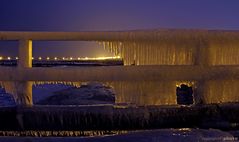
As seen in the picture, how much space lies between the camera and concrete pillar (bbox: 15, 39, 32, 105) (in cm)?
322

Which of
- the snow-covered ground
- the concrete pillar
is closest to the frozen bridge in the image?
the concrete pillar

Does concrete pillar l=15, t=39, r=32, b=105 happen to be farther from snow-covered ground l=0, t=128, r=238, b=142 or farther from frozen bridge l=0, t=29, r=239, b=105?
snow-covered ground l=0, t=128, r=238, b=142

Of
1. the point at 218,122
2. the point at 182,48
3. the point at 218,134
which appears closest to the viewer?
the point at 218,134

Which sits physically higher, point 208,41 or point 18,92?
point 208,41

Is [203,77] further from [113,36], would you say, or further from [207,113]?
[113,36]

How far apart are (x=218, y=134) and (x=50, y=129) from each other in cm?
146

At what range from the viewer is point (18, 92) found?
325 cm

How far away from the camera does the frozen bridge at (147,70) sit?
127 inches

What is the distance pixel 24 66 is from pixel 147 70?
3.02ft

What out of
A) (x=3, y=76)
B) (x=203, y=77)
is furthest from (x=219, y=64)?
(x=3, y=76)

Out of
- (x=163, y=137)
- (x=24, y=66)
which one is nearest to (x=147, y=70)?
(x=24, y=66)

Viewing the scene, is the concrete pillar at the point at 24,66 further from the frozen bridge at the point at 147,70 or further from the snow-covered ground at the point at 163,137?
the snow-covered ground at the point at 163,137

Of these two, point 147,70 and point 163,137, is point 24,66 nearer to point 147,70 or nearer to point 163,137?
point 147,70

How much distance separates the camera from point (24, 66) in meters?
3.24
